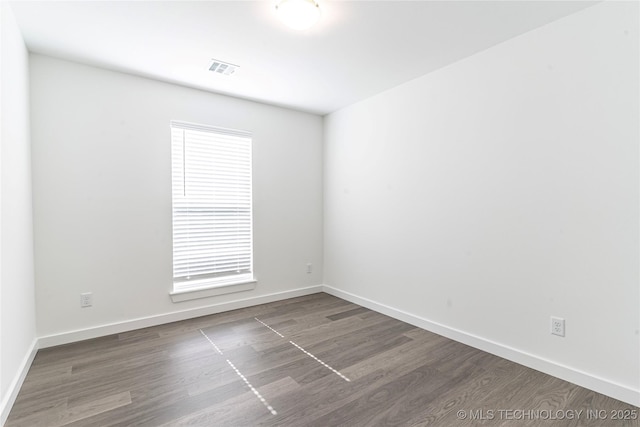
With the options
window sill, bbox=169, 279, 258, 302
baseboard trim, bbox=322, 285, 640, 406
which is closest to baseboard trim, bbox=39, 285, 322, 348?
window sill, bbox=169, 279, 258, 302

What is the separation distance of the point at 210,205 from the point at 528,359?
3.25 metres

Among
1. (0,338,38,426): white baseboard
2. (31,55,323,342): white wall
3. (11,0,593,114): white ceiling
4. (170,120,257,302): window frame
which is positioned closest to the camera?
(0,338,38,426): white baseboard

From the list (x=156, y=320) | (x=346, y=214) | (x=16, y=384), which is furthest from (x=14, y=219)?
(x=346, y=214)

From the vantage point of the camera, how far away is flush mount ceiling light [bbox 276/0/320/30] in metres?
1.92

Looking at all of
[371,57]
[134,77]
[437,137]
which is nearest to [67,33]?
[134,77]

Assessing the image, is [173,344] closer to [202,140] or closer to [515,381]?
[202,140]

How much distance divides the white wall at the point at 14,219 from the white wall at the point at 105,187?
16 centimetres

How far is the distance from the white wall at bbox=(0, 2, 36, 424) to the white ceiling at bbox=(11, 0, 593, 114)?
35 cm

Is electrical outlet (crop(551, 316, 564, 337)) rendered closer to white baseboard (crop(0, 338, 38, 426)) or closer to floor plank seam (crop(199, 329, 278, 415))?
floor plank seam (crop(199, 329, 278, 415))

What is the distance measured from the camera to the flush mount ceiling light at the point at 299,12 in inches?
75.8

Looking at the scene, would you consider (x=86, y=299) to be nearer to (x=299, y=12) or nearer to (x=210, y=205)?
(x=210, y=205)

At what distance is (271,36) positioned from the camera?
236 cm

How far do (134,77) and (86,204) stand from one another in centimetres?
129

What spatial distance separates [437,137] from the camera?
2955mm
